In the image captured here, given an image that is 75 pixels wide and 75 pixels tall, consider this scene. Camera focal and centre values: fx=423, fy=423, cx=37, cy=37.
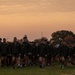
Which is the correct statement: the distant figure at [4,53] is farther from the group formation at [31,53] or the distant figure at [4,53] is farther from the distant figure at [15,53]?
the distant figure at [15,53]

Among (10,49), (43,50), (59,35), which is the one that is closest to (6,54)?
(10,49)

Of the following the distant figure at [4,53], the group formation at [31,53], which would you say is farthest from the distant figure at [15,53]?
the distant figure at [4,53]

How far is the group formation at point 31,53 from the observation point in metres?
32.8

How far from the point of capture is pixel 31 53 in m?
33.8

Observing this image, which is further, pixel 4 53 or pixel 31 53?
pixel 31 53

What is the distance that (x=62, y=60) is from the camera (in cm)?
3306

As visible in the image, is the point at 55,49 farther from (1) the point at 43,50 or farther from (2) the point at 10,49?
(2) the point at 10,49

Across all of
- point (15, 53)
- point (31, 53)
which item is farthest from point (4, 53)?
point (31, 53)

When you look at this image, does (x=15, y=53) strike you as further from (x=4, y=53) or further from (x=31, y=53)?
(x=31, y=53)

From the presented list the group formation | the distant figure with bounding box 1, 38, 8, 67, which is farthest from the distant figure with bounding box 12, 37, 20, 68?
the distant figure with bounding box 1, 38, 8, 67

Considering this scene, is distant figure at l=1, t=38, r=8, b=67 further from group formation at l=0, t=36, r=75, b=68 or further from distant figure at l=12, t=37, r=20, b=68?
distant figure at l=12, t=37, r=20, b=68

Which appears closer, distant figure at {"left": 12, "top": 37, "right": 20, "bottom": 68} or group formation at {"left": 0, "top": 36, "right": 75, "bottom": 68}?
distant figure at {"left": 12, "top": 37, "right": 20, "bottom": 68}

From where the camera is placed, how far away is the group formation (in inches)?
1293

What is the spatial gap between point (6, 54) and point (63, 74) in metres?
8.11
